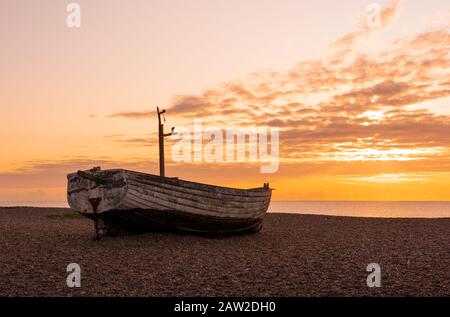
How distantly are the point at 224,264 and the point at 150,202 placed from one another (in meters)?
5.50

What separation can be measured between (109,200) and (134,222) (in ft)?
5.89

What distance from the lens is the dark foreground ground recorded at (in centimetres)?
1166

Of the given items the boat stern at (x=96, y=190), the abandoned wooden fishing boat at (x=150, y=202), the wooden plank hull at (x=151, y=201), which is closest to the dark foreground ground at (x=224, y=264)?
the abandoned wooden fishing boat at (x=150, y=202)

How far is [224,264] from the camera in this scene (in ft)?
49.2

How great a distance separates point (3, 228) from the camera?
25359 millimetres

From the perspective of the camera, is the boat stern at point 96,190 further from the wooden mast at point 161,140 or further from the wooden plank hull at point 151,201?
the wooden mast at point 161,140

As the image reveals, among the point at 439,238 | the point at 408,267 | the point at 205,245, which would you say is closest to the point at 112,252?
the point at 205,245

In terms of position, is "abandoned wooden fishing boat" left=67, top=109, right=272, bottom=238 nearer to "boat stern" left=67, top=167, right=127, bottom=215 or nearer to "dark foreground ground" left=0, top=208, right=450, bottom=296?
"boat stern" left=67, top=167, right=127, bottom=215

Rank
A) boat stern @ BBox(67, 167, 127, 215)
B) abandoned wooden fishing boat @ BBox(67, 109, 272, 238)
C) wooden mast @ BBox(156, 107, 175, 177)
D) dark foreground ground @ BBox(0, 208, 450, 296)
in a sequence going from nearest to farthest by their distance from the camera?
dark foreground ground @ BBox(0, 208, 450, 296) → boat stern @ BBox(67, 167, 127, 215) → abandoned wooden fishing boat @ BBox(67, 109, 272, 238) → wooden mast @ BBox(156, 107, 175, 177)

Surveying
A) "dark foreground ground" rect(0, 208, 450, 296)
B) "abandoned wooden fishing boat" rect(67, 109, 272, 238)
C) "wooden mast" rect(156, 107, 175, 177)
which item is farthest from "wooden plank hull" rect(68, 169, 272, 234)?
"wooden mast" rect(156, 107, 175, 177)

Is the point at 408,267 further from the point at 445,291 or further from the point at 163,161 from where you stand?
the point at 163,161

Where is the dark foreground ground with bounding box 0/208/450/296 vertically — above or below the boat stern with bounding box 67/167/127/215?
below

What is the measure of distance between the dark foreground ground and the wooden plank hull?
86 cm

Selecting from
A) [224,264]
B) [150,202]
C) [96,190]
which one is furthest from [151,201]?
[224,264]
